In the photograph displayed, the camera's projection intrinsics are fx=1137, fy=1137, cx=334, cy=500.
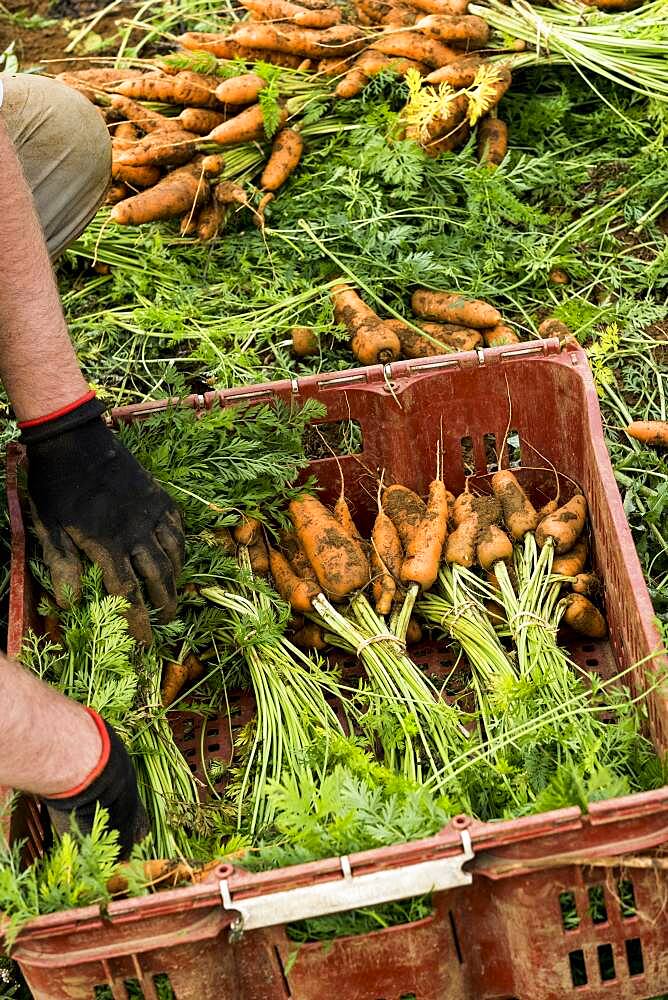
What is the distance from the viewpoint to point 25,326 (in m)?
2.55

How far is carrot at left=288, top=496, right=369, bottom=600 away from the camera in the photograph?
2809 millimetres

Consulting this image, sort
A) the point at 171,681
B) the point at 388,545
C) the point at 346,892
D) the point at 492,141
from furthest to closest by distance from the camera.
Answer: the point at 492,141 < the point at 388,545 < the point at 171,681 < the point at 346,892

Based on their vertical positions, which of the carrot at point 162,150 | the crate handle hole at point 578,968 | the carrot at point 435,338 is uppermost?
the carrot at point 162,150

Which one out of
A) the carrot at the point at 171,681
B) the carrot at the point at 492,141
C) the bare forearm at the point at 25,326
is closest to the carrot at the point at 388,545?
the carrot at the point at 171,681

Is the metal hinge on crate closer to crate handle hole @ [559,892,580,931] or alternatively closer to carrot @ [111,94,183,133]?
crate handle hole @ [559,892,580,931]

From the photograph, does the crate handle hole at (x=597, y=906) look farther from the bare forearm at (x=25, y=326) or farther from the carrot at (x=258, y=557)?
Answer: the bare forearm at (x=25, y=326)

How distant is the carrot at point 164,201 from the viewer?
157 inches

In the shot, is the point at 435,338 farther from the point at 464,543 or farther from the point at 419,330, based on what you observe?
the point at 464,543

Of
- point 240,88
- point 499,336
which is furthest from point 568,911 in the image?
point 240,88

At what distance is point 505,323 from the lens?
12.4ft

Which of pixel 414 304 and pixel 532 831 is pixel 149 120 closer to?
pixel 414 304

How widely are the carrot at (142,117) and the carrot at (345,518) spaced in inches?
75.1

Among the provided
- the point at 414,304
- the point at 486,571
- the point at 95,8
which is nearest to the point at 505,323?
the point at 414,304

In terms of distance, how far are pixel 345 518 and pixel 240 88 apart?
6.47ft
